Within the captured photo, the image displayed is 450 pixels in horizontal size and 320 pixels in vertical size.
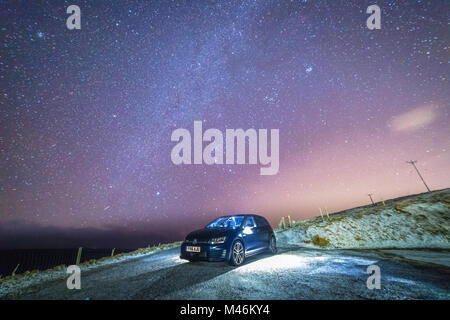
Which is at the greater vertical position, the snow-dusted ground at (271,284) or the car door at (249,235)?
the car door at (249,235)

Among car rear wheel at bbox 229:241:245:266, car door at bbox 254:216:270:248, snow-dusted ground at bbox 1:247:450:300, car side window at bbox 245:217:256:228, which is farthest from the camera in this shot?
car door at bbox 254:216:270:248

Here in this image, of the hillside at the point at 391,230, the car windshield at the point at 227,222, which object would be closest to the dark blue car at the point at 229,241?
the car windshield at the point at 227,222

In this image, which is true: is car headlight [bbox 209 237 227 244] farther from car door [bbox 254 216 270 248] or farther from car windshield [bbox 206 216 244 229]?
car door [bbox 254 216 270 248]

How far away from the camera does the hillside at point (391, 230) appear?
9305 millimetres

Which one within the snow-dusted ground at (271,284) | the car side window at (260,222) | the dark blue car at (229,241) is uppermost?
the car side window at (260,222)

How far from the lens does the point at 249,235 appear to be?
20.7ft

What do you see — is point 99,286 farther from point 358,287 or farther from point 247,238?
point 358,287

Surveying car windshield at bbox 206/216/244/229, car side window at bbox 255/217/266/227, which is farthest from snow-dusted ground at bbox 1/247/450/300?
car side window at bbox 255/217/266/227

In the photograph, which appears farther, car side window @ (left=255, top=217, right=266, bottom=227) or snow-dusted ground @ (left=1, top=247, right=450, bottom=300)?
car side window @ (left=255, top=217, right=266, bottom=227)

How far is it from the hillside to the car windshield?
6094 mm

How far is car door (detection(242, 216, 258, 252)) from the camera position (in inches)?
239

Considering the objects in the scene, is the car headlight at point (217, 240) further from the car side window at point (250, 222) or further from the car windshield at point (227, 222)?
the car side window at point (250, 222)
